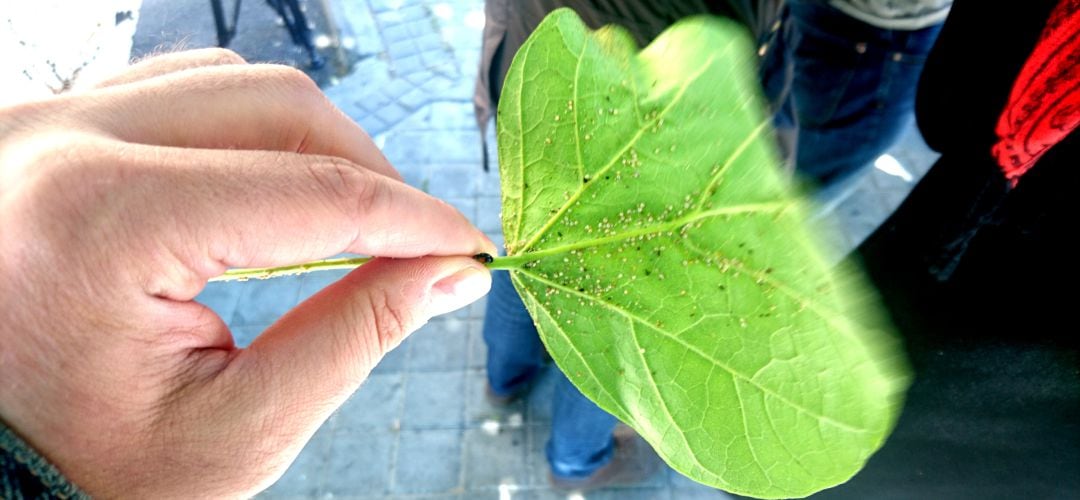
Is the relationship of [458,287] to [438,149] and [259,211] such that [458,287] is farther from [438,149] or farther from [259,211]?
[438,149]

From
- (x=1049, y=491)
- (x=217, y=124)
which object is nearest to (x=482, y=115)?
(x=217, y=124)

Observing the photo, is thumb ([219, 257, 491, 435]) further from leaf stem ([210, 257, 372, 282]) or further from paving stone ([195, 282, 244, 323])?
paving stone ([195, 282, 244, 323])

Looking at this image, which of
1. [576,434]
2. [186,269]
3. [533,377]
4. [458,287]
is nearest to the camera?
[186,269]

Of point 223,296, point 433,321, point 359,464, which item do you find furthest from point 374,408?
point 223,296

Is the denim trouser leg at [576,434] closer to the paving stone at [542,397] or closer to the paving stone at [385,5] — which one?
the paving stone at [542,397]

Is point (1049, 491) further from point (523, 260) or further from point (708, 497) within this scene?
point (708, 497)

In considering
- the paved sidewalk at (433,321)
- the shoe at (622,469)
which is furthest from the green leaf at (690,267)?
the shoe at (622,469)

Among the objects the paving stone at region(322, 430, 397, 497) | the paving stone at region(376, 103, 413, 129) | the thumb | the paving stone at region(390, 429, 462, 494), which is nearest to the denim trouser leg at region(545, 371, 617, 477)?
the paving stone at region(390, 429, 462, 494)

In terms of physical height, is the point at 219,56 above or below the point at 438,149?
above
